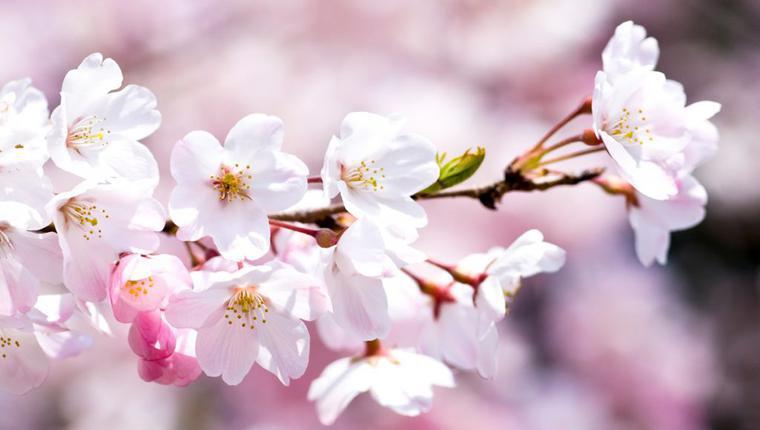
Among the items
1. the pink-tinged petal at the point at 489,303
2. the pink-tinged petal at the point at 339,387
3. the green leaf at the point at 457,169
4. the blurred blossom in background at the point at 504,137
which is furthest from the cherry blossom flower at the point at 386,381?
the blurred blossom in background at the point at 504,137

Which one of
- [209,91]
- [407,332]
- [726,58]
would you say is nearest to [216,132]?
[209,91]

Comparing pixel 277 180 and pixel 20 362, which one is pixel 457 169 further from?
pixel 20 362

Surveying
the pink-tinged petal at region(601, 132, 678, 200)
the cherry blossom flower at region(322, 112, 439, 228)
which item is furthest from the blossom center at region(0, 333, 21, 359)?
the pink-tinged petal at region(601, 132, 678, 200)

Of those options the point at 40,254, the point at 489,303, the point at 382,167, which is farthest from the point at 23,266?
the point at 489,303

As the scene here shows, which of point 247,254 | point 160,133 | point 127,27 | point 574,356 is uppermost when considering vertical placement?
point 247,254

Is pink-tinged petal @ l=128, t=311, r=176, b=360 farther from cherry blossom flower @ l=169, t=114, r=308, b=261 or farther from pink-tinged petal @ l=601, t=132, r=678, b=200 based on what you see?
pink-tinged petal @ l=601, t=132, r=678, b=200

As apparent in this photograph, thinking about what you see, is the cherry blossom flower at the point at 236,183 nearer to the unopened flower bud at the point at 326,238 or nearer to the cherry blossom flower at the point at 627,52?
the unopened flower bud at the point at 326,238

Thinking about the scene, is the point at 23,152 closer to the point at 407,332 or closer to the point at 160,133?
the point at 407,332
